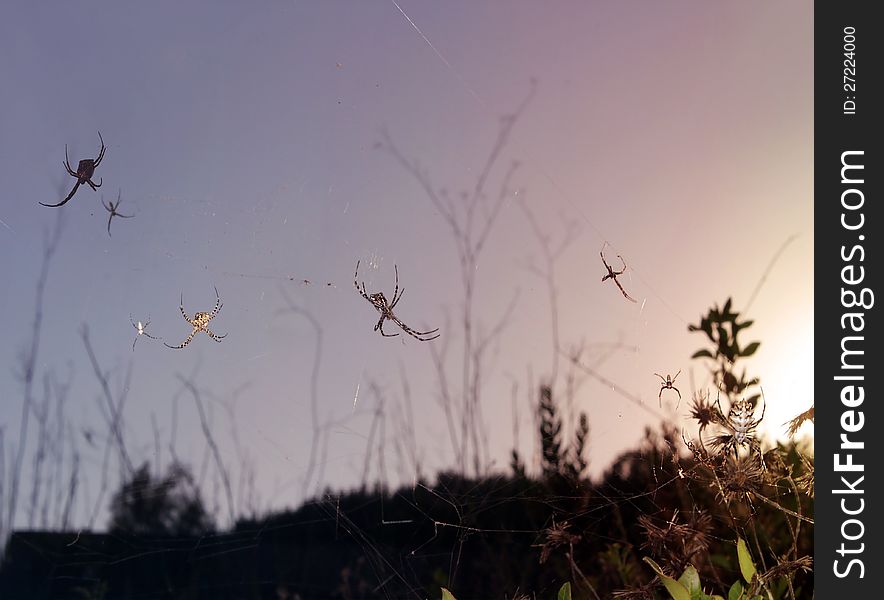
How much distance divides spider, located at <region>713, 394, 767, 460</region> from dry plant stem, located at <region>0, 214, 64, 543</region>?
767mm

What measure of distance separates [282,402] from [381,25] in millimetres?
453

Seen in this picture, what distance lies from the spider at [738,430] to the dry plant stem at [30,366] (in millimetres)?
767

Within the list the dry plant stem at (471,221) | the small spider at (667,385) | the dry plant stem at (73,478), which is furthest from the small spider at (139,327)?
the small spider at (667,385)

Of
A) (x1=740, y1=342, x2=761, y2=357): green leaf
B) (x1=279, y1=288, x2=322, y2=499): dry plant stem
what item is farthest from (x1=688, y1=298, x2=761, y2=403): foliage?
(x1=279, y1=288, x2=322, y2=499): dry plant stem

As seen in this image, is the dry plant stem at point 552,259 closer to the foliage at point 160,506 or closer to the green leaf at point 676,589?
the green leaf at point 676,589

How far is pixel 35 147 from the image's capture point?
873mm

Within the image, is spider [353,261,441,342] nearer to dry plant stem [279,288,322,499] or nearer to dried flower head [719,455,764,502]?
dry plant stem [279,288,322,499]

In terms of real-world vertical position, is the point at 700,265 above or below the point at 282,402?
above

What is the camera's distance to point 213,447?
0.88m

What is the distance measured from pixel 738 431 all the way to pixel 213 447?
60 centimetres

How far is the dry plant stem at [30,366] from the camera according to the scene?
2.78 feet

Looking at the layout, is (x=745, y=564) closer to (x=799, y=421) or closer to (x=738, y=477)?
(x=738, y=477)
